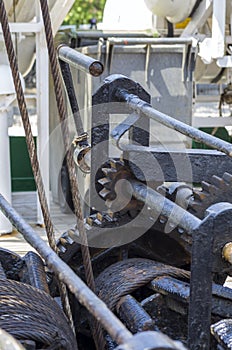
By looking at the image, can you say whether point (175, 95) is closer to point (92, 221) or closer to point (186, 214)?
point (92, 221)

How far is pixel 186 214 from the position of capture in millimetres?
2172

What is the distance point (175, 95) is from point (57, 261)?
499 cm

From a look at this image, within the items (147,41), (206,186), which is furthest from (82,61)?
(147,41)

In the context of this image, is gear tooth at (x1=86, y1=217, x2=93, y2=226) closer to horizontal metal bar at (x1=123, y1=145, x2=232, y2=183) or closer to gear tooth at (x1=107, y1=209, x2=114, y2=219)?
gear tooth at (x1=107, y1=209, x2=114, y2=219)

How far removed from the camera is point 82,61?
2.53 meters

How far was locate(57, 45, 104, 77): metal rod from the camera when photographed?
2449 mm

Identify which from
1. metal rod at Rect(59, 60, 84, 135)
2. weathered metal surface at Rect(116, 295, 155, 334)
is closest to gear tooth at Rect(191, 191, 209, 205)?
weathered metal surface at Rect(116, 295, 155, 334)

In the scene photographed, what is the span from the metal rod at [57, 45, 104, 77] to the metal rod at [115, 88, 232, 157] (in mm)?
170

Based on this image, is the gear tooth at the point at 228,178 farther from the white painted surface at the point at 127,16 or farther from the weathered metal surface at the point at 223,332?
the white painted surface at the point at 127,16

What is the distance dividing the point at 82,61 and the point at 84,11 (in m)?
15.5

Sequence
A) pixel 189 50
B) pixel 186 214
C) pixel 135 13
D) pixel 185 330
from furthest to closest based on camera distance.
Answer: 1. pixel 135 13
2. pixel 189 50
3. pixel 185 330
4. pixel 186 214

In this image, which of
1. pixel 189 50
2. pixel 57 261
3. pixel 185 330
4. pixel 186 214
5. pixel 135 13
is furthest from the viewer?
pixel 135 13

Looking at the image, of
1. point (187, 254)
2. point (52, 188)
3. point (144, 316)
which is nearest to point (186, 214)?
point (144, 316)

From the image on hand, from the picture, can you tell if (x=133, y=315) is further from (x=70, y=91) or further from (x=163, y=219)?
(x=70, y=91)
